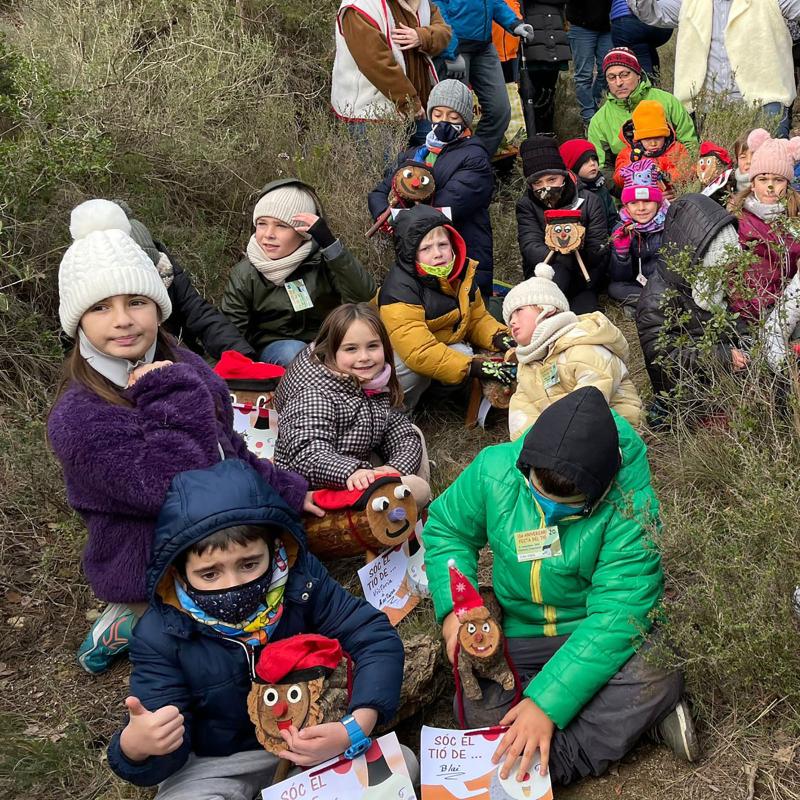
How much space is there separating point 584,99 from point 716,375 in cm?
520

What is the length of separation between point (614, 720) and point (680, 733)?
0.19 metres

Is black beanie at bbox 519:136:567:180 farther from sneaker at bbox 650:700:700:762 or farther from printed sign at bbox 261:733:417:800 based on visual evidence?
printed sign at bbox 261:733:417:800

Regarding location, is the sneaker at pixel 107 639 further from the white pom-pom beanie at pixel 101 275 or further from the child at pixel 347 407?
the white pom-pom beanie at pixel 101 275

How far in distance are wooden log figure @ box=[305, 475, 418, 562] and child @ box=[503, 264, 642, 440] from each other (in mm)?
735

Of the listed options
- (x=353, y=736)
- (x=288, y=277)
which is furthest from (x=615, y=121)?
(x=353, y=736)

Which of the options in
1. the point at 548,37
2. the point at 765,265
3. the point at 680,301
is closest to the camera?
the point at 765,265

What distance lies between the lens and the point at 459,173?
18.5 ft

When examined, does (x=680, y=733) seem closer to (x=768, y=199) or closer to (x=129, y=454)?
(x=129, y=454)

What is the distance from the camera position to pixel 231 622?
8.38 ft

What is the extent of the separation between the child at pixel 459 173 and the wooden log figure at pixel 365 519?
2420 mm

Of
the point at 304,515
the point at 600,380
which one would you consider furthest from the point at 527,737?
the point at 600,380

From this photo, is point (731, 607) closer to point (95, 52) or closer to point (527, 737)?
point (527, 737)

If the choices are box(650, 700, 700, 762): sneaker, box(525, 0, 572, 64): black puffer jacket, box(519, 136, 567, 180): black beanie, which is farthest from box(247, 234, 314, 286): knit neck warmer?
box(525, 0, 572, 64): black puffer jacket

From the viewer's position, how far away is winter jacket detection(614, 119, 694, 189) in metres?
6.24
